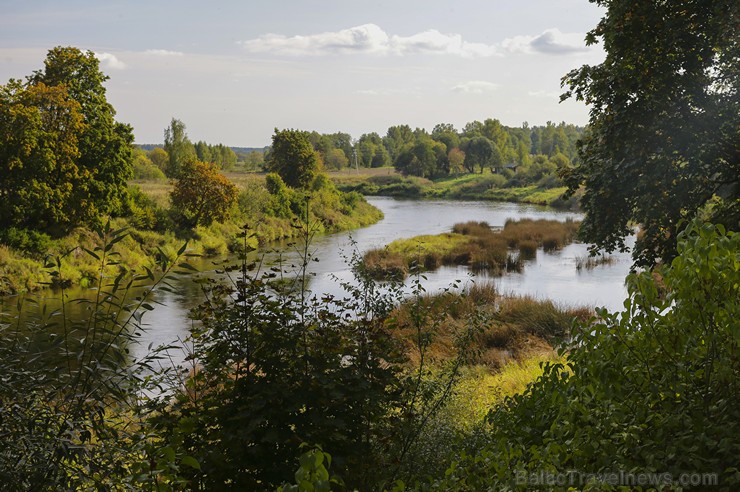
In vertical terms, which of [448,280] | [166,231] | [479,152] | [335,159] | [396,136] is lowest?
[448,280]

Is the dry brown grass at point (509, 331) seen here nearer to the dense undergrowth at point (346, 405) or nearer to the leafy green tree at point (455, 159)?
the dense undergrowth at point (346, 405)

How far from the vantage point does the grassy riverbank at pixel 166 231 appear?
20641 mm

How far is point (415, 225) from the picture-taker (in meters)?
43.9

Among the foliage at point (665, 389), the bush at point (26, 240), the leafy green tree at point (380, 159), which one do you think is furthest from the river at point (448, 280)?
the leafy green tree at point (380, 159)

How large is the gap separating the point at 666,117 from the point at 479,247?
18.9m

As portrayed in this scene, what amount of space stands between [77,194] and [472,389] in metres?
19.4

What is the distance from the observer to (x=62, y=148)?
2334 centimetres

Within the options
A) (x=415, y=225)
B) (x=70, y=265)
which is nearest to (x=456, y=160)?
(x=415, y=225)

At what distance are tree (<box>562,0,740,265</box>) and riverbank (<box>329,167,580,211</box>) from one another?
1989 inches

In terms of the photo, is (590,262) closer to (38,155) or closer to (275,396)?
(38,155)

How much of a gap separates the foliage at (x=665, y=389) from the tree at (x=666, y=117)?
7.30 meters

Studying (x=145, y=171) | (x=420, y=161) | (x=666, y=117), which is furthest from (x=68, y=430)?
(x=420, y=161)

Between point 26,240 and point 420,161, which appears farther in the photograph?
point 420,161

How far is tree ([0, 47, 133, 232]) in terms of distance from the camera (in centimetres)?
2216
